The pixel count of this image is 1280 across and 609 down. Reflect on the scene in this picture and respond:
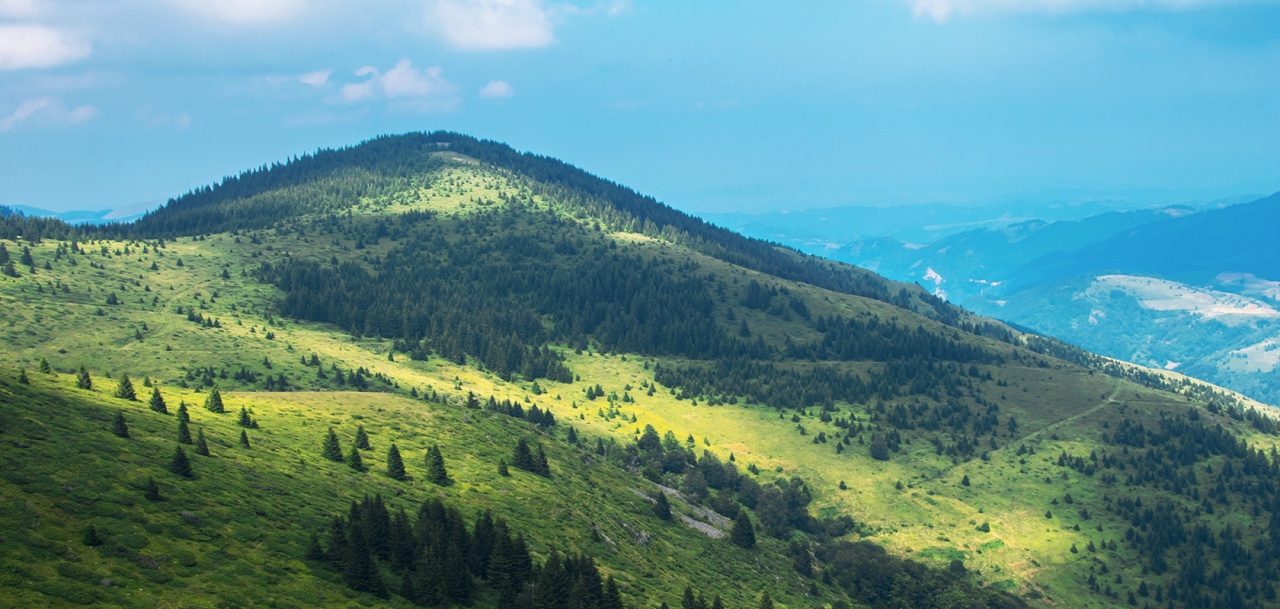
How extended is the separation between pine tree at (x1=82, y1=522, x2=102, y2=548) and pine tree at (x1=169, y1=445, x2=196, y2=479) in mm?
15683

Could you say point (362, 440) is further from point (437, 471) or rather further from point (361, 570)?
point (361, 570)

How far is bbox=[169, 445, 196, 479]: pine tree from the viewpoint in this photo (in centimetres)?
7412

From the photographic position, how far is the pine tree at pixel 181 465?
243ft

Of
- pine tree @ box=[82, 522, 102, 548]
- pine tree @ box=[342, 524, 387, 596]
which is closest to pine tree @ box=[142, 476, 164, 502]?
pine tree @ box=[82, 522, 102, 548]

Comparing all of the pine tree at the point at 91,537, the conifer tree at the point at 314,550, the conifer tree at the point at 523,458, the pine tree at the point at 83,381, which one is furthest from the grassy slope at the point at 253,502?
the conifer tree at the point at 523,458

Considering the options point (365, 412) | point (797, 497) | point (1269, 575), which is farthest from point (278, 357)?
point (1269, 575)

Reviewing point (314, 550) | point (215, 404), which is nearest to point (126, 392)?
point (215, 404)

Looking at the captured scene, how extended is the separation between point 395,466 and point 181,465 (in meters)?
29.8

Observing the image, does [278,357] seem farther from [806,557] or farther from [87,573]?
[87,573]

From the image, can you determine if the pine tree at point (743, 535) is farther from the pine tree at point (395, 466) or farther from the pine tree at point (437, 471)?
the pine tree at point (395, 466)

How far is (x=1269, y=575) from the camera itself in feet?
600

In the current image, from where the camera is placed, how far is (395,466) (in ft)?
333

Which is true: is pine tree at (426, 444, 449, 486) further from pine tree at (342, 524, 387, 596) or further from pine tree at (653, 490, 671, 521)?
pine tree at (653, 490, 671, 521)

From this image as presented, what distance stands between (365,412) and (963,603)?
345 ft
